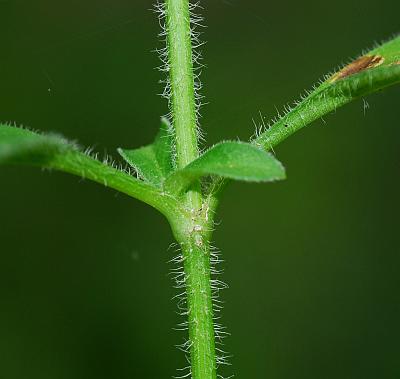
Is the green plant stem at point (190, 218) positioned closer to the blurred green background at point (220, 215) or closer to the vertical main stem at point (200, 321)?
the vertical main stem at point (200, 321)

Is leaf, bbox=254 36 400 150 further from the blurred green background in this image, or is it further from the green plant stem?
the blurred green background

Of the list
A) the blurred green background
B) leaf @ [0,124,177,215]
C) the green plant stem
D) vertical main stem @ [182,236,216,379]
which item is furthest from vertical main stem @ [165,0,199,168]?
the blurred green background

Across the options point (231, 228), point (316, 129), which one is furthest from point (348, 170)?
point (231, 228)

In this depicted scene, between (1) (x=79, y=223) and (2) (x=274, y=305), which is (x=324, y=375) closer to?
(2) (x=274, y=305)

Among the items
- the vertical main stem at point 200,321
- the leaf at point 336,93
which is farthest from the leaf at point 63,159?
the leaf at point 336,93

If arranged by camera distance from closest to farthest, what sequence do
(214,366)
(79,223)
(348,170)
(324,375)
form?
(214,366) < (324,375) < (79,223) < (348,170)
